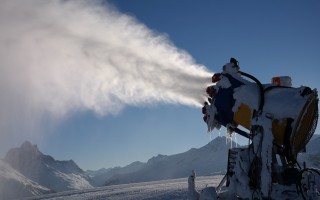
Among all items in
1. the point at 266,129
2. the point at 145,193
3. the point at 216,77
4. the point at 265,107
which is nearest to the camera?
the point at 266,129

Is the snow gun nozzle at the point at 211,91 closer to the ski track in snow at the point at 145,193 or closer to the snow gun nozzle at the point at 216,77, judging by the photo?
the snow gun nozzle at the point at 216,77

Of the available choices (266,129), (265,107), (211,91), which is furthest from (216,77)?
(266,129)

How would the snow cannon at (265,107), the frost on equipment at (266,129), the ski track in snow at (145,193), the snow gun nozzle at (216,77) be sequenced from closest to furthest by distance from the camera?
the frost on equipment at (266,129) → the snow cannon at (265,107) → the snow gun nozzle at (216,77) → the ski track in snow at (145,193)

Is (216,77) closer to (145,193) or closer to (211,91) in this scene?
(211,91)

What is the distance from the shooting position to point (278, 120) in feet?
29.9

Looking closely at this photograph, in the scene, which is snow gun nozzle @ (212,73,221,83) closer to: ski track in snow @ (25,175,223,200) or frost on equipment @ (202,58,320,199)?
frost on equipment @ (202,58,320,199)

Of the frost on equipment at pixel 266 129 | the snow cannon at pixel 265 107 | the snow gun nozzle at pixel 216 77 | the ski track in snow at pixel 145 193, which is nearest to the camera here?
the frost on equipment at pixel 266 129

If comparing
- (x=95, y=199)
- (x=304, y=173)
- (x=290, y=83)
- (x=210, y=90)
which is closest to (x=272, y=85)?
(x=290, y=83)

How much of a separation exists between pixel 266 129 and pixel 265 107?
0.73 meters

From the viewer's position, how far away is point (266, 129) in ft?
28.5

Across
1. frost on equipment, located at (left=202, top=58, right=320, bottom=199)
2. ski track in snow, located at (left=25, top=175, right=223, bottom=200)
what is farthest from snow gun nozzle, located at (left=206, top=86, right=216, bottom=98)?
ski track in snow, located at (left=25, top=175, right=223, bottom=200)

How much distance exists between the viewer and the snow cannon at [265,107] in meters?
9.08

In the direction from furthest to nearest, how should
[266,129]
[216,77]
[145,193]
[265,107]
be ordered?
[145,193]
[216,77]
[265,107]
[266,129]

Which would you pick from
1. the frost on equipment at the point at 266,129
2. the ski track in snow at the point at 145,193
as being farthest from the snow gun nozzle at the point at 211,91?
the ski track in snow at the point at 145,193
